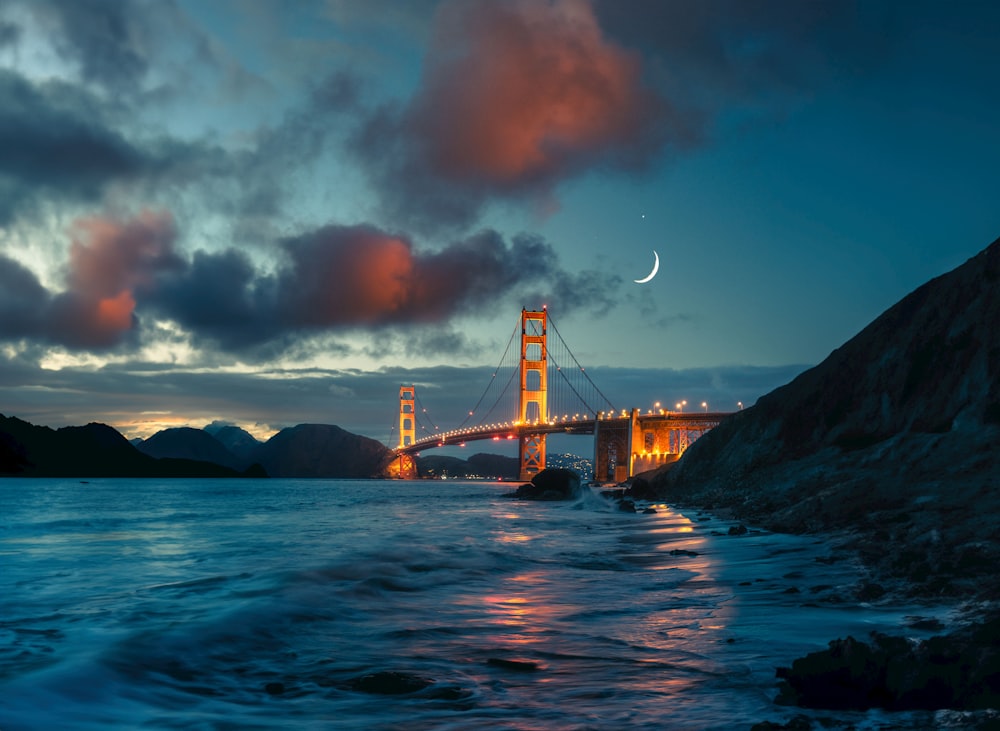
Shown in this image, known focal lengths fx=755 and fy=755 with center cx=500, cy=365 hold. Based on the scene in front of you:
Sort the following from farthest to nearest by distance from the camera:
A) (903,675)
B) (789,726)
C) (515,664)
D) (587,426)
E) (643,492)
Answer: (587,426) < (643,492) < (515,664) < (903,675) < (789,726)

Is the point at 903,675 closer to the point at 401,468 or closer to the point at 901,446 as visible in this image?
the point at 901,446

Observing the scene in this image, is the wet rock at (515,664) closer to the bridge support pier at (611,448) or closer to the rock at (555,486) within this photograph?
the rock at (555,486)

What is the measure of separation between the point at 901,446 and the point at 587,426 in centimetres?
6218

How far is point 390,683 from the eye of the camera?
244 inches

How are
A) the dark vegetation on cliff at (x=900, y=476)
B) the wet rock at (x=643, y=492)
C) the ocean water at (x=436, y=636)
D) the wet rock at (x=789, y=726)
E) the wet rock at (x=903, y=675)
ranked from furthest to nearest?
the wet rock at (x=643, y=492), the ocean water at (x=436, y=636), the dark vegetation on cliff at (x=900, y=476), the wet rock at (x=903, y=675), the wet rock at (x=789, y=726)

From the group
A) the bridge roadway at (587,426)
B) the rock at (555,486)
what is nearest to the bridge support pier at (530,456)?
the bridge roadway at (587,426)

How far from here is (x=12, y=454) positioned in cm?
2852

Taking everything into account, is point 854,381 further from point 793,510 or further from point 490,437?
point 490,437

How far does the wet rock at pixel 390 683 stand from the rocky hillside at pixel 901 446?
5848mm

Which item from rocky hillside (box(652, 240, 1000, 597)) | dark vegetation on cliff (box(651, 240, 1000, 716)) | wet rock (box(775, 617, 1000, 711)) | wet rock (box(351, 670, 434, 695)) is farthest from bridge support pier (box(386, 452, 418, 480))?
wet rock (box(775, 617, 1000, 711))

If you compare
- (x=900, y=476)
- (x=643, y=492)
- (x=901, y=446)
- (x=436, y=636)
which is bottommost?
(x=643, y=492)

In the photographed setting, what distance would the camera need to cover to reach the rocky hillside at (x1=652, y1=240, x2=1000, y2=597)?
10.5 metres

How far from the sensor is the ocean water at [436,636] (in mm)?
5582

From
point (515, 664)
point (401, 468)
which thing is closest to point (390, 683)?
point (515, 664)
